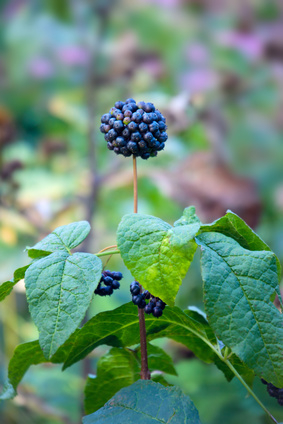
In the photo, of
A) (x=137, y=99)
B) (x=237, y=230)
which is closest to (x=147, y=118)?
(x=237, y=230)

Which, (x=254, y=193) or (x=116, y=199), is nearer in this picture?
(x=254, y=193)

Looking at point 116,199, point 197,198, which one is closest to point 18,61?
point 116,199

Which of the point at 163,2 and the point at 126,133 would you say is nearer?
the point at 126,133

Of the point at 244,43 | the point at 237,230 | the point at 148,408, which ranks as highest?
the point at 244,43

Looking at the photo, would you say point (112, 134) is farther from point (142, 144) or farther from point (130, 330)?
point (130, 330)

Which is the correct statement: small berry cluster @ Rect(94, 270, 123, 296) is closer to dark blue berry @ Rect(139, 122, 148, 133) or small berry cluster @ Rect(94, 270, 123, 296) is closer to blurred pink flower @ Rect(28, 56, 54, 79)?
dark blue berry @ Rect(139, 122, 148, 133)

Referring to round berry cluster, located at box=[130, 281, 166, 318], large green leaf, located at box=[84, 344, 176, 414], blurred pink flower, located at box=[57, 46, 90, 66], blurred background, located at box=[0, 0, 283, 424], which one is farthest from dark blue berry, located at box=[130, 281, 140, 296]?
blurred pink flower, located at box=[57, 46, 90, 66]

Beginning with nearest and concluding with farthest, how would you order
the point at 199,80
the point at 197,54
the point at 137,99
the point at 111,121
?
1. the point at 111,121
2. the point at 137,99
3. the point at 199,80
4. the point at 197,54

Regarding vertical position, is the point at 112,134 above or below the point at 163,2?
below

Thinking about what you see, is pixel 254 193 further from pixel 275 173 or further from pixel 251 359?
pixel 251 359
